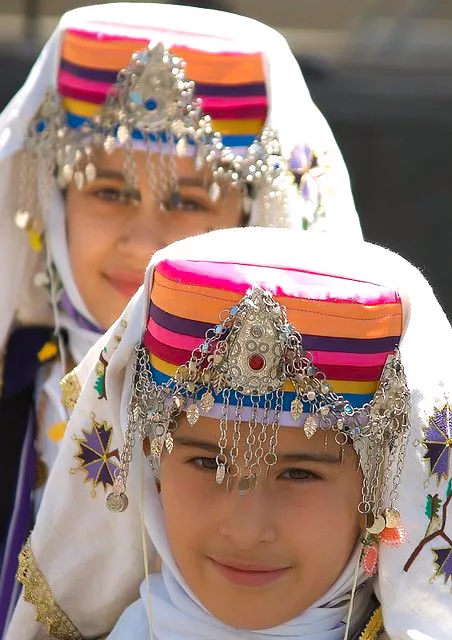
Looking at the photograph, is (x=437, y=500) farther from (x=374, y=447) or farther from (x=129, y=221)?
(x=129, y=221)

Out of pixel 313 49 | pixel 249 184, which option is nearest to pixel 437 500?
pixel 249 184

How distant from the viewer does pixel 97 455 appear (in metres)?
2.05

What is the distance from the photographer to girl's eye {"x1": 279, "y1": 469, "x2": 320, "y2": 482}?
1.78 m

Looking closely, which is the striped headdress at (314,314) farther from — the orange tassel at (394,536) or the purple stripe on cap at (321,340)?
the orange tassel at (394,536)

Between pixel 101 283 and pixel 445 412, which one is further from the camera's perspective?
pixel 101 283

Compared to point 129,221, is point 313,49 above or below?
below

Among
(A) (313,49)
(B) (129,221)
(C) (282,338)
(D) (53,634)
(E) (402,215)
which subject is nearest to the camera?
(C) (282,338)

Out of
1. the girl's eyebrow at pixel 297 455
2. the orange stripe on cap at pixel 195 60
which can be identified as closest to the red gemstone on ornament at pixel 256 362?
the girl's eyebrow at pixel 297 455

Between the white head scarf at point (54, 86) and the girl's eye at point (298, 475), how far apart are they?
3.36 feet

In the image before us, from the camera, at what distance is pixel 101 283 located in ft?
9.07

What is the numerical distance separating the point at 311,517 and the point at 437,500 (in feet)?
0.54

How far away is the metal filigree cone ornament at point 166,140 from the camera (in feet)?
8.84

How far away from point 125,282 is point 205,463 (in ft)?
3.18

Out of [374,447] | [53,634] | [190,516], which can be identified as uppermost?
A: [374,447]
